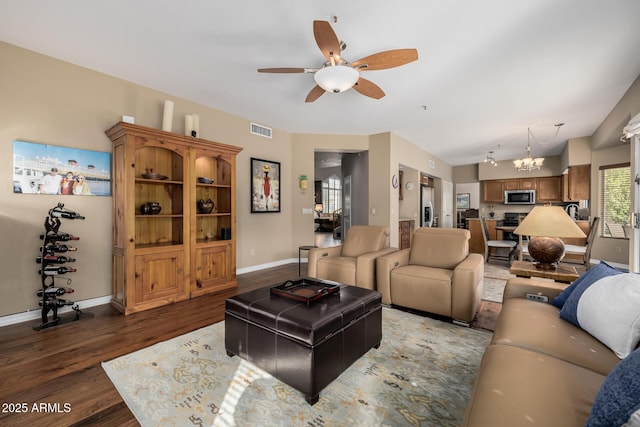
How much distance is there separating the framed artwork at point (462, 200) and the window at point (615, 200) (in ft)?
13.1

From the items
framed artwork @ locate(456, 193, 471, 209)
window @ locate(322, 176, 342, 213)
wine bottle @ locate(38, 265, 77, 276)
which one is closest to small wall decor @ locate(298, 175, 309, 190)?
wine bottle @ locate(38, 265, 77, 276)

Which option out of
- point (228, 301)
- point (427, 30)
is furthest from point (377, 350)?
point (427, 30)

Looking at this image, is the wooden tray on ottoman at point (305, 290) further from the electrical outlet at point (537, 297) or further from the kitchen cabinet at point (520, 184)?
the kitchen cabinet at point (520, 184)

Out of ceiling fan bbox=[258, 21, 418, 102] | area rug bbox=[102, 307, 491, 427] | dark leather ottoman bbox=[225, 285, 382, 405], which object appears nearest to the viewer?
area rug bbox=[102, 307, 491, 427]

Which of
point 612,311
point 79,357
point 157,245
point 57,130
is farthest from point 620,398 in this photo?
point 57,130

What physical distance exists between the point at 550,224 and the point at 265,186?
427 centimetres

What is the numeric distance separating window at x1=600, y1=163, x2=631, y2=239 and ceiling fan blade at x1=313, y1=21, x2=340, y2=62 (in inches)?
260

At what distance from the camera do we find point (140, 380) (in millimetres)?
1847

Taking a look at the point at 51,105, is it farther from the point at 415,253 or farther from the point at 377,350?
the point at 415,253

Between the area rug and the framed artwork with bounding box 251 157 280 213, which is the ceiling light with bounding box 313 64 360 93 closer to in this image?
the area rug

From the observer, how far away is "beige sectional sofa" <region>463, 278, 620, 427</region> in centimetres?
90

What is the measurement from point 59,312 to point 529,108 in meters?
7.03

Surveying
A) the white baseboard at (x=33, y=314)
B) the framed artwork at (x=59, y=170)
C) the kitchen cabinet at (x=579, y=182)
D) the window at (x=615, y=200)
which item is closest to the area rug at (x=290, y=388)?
the white baseboard at (x=33, y=314)

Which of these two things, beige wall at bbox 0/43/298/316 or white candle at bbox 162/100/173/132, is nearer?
beige wall at bbox 0/43/298/316
